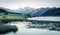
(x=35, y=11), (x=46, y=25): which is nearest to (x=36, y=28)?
(x=46, y=25)

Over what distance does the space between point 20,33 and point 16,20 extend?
417mm

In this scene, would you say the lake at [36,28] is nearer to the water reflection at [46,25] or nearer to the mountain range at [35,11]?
the water reflection at [46,25]

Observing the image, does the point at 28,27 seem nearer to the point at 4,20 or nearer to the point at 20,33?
the point at 20,33

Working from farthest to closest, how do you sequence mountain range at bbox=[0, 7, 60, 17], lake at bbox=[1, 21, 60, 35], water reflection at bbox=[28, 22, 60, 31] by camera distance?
1. mountain range at bbox=[0, 7, 60, 17]
2. water reflection at bbox=[28, 22, 60, 31]
3. lake at bbox=[1, 21, 60, 35]

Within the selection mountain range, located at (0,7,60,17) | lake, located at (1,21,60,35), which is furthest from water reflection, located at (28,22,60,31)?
mountain range, located at (0,7,60,17)

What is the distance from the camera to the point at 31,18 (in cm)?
411

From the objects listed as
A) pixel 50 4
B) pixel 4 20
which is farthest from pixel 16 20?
pixel 50 4

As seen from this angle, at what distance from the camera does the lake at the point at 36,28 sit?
12.7ft

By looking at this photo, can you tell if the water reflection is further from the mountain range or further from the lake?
the mountain range

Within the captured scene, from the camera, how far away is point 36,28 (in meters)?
4.02

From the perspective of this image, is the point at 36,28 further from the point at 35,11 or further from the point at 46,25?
the point at 35,11

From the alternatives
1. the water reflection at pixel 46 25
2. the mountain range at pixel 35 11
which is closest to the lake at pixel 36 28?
the water reflection at pixel 46 25

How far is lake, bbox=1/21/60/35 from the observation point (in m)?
3.87

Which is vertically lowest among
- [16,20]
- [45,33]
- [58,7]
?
[45,33]
